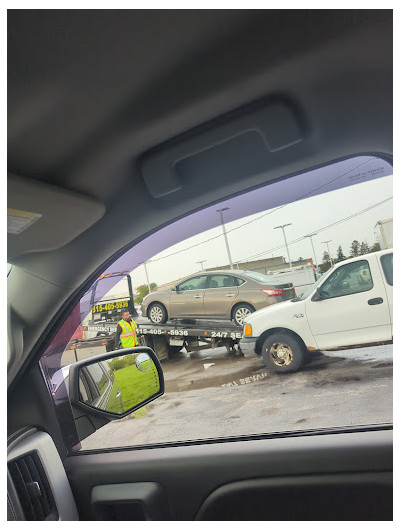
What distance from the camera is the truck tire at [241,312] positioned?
3670mm

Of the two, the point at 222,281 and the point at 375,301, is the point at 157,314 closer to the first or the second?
the point at 222,281

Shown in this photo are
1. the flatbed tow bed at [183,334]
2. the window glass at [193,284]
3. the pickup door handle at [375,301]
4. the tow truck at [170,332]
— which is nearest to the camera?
the pickup door handle at [375,301]

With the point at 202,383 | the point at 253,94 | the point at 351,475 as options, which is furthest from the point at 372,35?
the point at 202,383

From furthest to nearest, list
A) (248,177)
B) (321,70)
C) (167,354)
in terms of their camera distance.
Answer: (167,354) → (248,177) → (321,70)

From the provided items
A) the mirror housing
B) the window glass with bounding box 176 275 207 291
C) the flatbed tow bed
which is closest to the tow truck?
the flatbed tow bed

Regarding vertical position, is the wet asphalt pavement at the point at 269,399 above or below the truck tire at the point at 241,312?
below

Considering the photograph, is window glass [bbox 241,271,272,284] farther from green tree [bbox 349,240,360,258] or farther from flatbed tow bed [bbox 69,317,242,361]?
green tree [bbox 349,240,360,258]

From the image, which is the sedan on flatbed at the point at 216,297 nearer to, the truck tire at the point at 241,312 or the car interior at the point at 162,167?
the truck tire at the point at 241,312

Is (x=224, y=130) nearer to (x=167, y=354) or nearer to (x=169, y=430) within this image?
(x=169, y=430)

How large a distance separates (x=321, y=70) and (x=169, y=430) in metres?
2.60

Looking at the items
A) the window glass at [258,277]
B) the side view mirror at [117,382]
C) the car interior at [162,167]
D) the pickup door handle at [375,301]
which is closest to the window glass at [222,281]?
the window glass at [258,277]

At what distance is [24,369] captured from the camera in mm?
1269

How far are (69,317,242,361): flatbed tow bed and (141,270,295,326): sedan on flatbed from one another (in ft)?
0.23

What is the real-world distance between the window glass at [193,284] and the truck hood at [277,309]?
→ 0.75 meters
